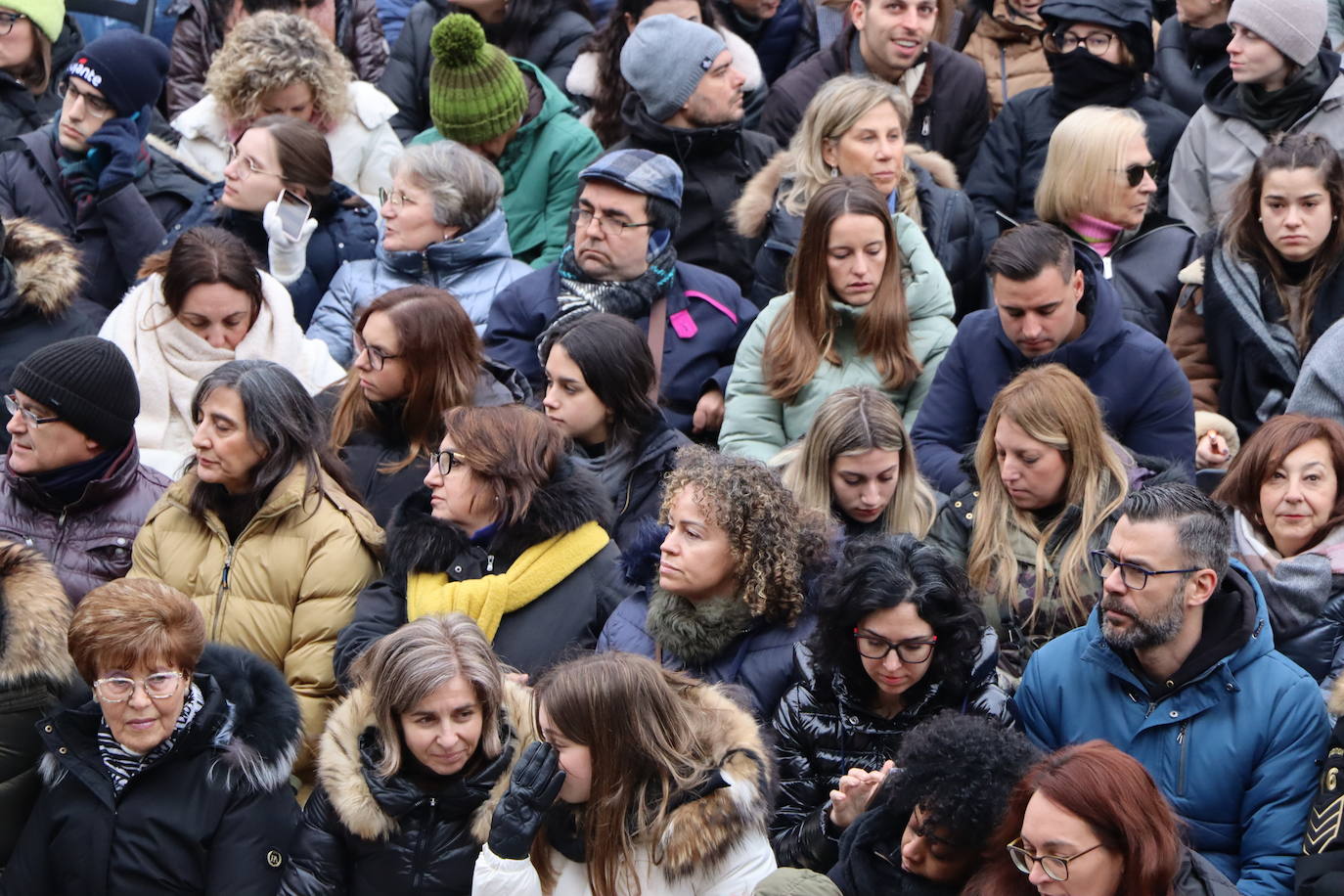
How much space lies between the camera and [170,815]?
5.09 m

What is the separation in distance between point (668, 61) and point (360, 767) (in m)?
4.12

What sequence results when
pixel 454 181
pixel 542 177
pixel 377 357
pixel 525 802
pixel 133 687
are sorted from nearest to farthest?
pixel 525 802 < pixel 133 687 < pixel 377 357 < pixel 454 181 < pixel 542 177

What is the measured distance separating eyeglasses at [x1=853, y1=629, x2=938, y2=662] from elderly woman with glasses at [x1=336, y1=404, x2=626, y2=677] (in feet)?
3.35

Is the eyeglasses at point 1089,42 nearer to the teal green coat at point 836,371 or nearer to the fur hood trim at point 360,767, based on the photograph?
the teal green coat at point 836,371

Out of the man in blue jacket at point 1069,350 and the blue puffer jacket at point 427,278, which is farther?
the blue puffer jacket at point 427,278

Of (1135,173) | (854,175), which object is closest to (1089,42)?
(1135,173)

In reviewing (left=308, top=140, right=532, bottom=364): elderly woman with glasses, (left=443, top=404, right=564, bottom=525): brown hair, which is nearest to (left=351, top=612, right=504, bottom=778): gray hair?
(left=443, top=404, right=564, bottom=525): brown hair

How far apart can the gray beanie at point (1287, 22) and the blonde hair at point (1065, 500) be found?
2.62 metres

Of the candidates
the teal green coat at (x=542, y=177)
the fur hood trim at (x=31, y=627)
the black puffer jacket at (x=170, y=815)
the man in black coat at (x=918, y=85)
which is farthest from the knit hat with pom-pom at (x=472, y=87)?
the black puffer jacket at (x=170, y=815)

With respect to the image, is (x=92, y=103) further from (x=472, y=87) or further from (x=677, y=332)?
(x=677, y=332)

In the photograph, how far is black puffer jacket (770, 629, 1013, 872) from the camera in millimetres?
5223

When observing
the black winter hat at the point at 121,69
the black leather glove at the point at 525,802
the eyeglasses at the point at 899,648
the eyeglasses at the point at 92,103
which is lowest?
the eyeglasses at the point at 92,103

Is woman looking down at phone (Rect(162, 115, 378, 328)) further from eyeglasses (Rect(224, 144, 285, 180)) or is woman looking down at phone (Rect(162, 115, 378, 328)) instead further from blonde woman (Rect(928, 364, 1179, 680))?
blonde woman (Rect(928, 364, 1179, 680))

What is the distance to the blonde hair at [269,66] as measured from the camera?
8375mm
